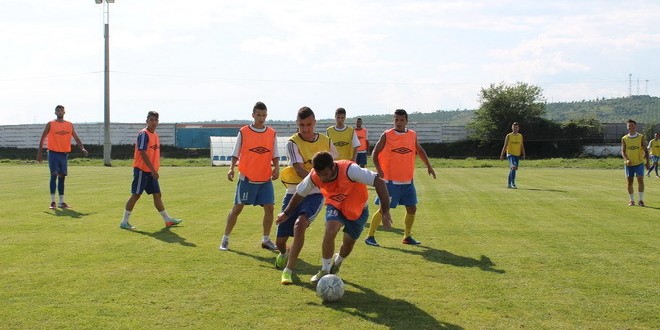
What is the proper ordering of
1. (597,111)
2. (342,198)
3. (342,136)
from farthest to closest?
1. (597,111)
2. (342,136)
3. (342,198)

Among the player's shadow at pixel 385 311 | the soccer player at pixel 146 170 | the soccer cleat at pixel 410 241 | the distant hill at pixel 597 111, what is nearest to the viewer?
the player's shadow at pixel 385 311

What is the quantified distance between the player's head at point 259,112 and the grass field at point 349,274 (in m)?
1.93

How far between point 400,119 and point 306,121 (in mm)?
2885

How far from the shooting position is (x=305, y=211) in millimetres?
7688

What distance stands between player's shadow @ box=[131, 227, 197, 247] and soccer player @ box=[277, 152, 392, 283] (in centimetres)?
323

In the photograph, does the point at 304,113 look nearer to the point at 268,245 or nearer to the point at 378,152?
the point at 268,245

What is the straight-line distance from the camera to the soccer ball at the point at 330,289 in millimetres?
6484

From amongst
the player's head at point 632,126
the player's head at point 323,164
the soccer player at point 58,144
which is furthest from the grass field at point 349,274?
the player's head at point 632,126

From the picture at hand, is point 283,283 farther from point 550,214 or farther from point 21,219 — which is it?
point 550,214

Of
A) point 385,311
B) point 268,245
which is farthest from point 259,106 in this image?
point 385,311

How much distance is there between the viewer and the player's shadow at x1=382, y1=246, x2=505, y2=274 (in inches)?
328

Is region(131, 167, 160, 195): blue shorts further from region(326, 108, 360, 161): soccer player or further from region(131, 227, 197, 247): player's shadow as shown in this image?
region(326, 108, 360, 161): soccer player

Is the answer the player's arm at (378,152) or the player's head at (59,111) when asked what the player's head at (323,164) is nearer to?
the player's arm at (378,152)

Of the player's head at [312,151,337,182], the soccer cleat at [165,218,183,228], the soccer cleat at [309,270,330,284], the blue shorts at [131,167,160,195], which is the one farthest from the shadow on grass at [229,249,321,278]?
the blue shorts at [131,167,160,195]
